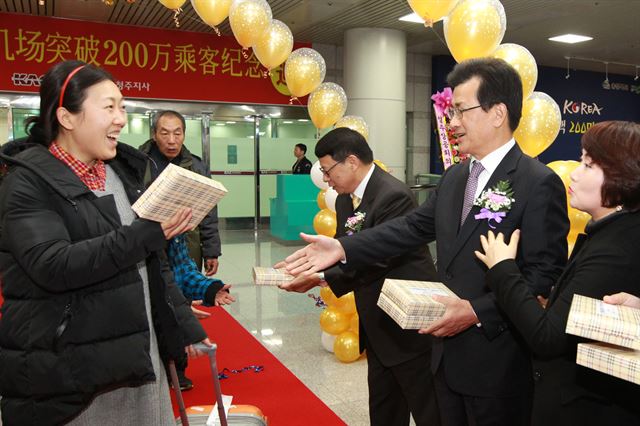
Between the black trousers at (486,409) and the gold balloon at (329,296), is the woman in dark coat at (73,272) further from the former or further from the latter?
the gold balloon at (329,296)

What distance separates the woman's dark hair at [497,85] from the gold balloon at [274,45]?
10.9 ft

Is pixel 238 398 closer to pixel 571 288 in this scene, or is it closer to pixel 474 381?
pixel 474 381

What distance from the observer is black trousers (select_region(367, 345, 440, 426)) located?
7.09ft

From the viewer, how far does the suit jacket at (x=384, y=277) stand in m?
2.19

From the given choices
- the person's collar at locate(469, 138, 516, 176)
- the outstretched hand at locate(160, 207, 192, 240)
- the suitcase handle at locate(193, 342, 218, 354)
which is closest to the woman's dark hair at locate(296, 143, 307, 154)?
the suitcase handle at locate(193, 342, 218, 354)

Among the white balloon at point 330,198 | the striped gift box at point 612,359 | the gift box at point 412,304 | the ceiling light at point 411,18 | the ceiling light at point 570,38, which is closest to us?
the striped gift box at point 612,359

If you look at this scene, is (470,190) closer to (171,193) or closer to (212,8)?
(171,193)

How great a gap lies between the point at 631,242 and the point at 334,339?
282 cm

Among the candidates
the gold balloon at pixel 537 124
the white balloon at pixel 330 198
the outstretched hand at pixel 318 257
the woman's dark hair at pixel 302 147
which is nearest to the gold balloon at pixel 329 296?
the white balloon at pixel 330 198

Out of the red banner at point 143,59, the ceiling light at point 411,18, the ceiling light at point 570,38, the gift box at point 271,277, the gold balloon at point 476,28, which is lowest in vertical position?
the gift box at point 271,277

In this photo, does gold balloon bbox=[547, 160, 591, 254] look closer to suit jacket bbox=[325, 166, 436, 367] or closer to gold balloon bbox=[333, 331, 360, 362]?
suit jacket bbox=[325, 166, 436, 367]

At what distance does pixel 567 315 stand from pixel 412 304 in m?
0.37

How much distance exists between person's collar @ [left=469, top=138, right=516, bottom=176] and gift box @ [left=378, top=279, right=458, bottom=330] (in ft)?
1.26

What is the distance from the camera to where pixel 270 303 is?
206 inches
